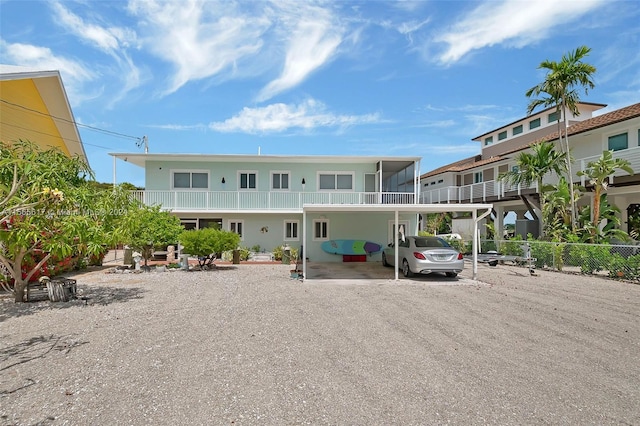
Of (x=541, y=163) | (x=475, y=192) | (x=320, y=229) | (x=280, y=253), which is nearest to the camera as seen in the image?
(x=541, y=163)

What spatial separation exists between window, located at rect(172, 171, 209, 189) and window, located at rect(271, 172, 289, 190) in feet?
12.4

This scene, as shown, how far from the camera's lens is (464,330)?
6.50 m

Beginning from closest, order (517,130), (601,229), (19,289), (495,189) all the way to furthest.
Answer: (19,289), (601,229), (495,189), (517,130)

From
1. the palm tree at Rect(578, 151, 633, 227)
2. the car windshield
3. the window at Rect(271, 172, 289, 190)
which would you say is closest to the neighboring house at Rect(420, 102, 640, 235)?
the palm tree at Rect(578, 151, 633, 227)

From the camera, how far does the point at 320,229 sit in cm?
2023

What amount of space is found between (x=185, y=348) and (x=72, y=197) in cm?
453

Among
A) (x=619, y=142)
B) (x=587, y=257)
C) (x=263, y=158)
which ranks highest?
(x=619, y=142)

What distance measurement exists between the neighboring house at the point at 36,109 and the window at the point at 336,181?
1164 centimetres

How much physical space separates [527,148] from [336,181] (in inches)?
506

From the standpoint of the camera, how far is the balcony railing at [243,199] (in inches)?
763

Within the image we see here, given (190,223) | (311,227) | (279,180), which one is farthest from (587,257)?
(190,223)

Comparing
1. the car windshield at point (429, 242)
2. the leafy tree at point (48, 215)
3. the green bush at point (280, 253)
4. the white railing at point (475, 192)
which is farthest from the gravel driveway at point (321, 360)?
the white railing at point (475, 192)

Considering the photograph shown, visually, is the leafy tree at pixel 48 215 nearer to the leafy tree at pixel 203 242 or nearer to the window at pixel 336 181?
the leafy tree at pixel 203 242

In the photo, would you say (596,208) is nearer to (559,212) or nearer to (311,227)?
(559,212)
